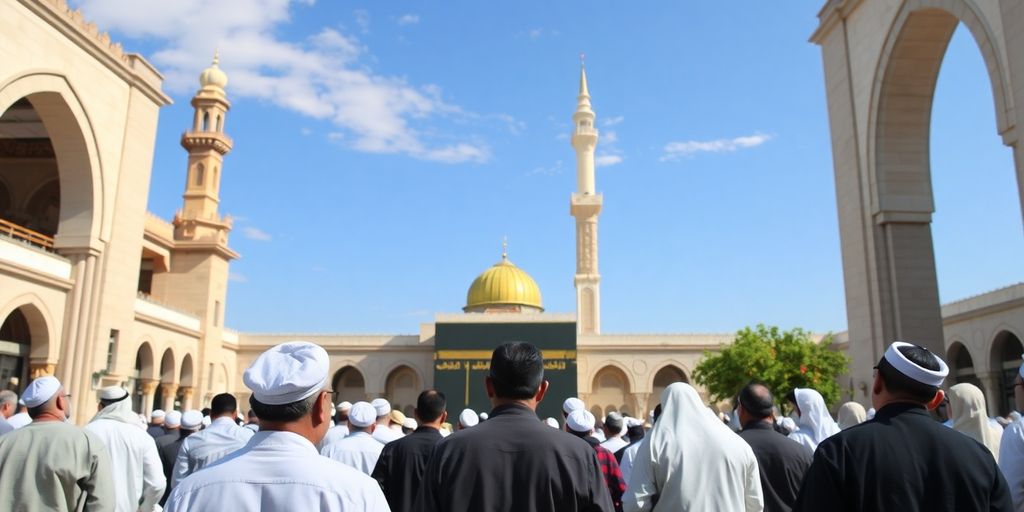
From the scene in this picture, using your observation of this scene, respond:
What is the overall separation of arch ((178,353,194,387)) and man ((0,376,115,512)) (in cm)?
2218

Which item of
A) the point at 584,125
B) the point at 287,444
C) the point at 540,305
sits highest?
the point at 584,125

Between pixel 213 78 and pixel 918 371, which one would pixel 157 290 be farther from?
pixel 918 371

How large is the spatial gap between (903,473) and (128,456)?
159 inches

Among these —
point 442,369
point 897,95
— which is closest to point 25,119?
point 442,369

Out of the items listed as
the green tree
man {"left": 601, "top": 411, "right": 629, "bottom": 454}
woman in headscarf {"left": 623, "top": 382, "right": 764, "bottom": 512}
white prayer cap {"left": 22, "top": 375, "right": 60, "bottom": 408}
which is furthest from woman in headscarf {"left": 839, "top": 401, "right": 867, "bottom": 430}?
the green tree

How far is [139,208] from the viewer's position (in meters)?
17.8

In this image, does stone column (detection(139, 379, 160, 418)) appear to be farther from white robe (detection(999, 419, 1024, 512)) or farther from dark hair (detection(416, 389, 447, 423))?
white robe (detection(999, 419, 1024, 512))

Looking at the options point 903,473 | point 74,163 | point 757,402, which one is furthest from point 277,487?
point 74,163

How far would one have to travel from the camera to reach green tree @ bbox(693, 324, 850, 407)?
18.3 meters

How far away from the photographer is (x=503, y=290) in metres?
31.5

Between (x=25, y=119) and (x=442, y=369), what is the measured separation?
601 inches

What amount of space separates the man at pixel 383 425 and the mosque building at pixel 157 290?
886 centimetres

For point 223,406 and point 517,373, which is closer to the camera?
point 517,373

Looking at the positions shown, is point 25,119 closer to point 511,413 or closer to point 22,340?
point 22,340
